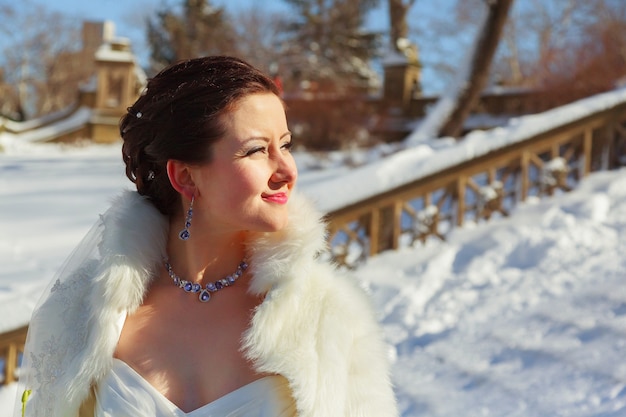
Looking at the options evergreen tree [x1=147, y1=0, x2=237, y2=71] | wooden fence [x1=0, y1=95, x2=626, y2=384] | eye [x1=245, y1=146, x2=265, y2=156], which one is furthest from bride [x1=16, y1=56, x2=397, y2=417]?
evergreen tree [x1=147, y1=0, x2=237, y2=71]

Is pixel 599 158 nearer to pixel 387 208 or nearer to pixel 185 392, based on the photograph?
pixel 387 208

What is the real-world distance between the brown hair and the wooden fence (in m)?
4.18

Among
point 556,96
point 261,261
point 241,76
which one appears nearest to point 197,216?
point 261,261

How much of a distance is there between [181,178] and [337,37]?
2648 centimetres

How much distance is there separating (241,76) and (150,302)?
25.9 inches

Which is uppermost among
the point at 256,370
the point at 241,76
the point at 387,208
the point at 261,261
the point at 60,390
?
the point at 241,76

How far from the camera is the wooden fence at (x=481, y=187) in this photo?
6.68m

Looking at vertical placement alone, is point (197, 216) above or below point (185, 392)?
above

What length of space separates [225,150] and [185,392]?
61cm

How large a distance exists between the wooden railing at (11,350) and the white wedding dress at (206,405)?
119 inches

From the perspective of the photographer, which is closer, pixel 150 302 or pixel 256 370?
pixel 256 370

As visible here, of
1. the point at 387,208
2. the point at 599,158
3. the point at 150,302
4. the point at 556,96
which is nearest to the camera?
the point at 150,302

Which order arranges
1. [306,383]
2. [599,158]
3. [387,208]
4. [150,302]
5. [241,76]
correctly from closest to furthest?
[306,383], [241,76], [150,302], [387,208], [599,158]

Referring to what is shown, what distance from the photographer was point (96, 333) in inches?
76.0
